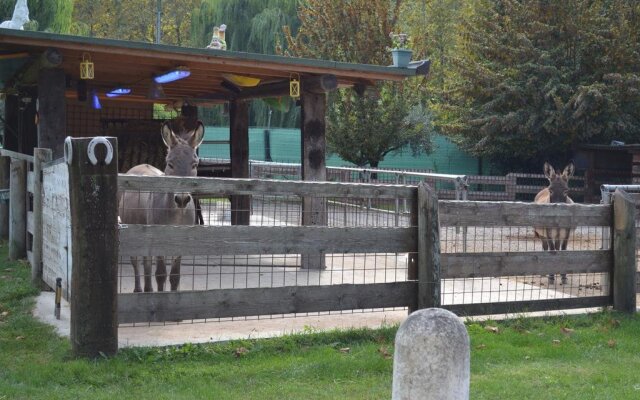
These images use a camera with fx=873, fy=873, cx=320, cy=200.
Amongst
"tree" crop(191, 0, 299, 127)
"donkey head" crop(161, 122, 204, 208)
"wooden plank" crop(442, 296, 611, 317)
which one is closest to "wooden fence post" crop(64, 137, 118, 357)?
"donkey head" crop(161, 122, 204, 208)

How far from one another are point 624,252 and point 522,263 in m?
1.28

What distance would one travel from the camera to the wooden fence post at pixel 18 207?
12.3m

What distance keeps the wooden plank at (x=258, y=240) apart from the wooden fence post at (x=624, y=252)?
252cm

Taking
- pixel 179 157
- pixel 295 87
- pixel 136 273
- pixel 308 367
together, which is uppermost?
pixel 295 87

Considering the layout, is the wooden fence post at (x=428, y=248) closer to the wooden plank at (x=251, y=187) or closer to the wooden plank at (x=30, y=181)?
the wooden plank at (x=251, y=187)

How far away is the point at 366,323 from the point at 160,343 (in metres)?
2.28

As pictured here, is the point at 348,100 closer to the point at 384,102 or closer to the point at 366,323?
the point at 384,102

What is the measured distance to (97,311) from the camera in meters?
6.97

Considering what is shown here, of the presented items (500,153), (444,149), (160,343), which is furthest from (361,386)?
(444,149)

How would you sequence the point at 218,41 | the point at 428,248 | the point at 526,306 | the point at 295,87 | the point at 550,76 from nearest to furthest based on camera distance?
the point at 428,248 → the point at 526,306 → the point at 295,87 → the point at 218,41 → the point at 550,76

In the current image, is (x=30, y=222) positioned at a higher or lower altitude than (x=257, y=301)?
higher

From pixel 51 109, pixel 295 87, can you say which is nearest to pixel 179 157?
pixel 51 109

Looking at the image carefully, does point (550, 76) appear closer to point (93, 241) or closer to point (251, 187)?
point (251, 187)

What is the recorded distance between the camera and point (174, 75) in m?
12.1
